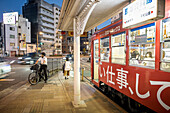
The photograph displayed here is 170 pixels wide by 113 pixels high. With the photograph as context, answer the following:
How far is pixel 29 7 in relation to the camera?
53.9 meters

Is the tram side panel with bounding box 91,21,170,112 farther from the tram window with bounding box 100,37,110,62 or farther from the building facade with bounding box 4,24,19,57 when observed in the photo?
the building facade with bounding box 4,24,19,57

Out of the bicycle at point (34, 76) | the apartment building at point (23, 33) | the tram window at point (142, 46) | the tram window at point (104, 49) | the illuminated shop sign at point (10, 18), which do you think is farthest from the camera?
the apartment building at point (23, 33)

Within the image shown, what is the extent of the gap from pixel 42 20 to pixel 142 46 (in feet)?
188

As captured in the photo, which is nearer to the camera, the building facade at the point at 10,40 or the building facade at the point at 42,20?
the building facade at the point at 10,40

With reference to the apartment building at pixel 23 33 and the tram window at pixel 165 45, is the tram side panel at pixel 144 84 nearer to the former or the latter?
the tram window at pixel 165 45

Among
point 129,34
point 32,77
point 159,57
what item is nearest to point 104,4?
point 129,34

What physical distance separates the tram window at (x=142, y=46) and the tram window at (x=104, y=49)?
151 cm

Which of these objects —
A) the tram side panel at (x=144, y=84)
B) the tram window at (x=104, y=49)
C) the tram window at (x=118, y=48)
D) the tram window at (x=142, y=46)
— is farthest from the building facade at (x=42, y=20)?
the tram window at (x=142, y=46)

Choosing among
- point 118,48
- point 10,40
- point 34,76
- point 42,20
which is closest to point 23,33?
point 10,40

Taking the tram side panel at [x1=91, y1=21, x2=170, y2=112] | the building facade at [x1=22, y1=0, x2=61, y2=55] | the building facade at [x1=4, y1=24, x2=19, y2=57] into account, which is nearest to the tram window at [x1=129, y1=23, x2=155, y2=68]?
the tram side panel at [x1=91, y1=21, x2=170, y2=112]

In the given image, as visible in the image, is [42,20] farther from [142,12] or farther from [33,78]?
[142,12]

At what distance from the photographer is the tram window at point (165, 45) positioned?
256 cm

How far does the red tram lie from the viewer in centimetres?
258

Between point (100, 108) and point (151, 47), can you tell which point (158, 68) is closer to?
point (151, 47)
